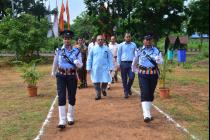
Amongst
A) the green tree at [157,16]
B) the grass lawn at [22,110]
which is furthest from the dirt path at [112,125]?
the green tree at [157,16]

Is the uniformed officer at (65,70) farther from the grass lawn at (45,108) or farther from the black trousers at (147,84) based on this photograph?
the black trousers at (147,84)

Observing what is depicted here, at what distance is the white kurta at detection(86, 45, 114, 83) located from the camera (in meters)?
13.2

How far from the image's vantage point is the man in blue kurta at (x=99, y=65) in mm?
13234

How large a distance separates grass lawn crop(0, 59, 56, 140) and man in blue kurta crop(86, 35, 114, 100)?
1.41m

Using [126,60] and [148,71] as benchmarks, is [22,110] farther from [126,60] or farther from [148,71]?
[148,71]

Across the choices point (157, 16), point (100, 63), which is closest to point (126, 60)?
point (100, 63)

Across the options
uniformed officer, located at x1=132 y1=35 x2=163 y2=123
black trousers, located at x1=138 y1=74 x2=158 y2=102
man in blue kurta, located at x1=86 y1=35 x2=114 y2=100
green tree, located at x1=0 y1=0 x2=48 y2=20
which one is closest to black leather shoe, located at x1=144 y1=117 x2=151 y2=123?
uniformed officer, located at x1=132 y1=35 x2=163 y2=123

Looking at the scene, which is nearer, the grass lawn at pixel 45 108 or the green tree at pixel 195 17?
the grass lawn at pixel 45 108

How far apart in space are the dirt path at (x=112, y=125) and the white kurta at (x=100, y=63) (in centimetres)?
72

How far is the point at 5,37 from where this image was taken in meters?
33.1

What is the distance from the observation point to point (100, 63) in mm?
13359

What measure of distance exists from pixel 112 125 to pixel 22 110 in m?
3.35

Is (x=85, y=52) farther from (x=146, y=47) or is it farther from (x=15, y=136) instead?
(x=15, y=136)

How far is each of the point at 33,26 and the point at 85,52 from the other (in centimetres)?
1891
